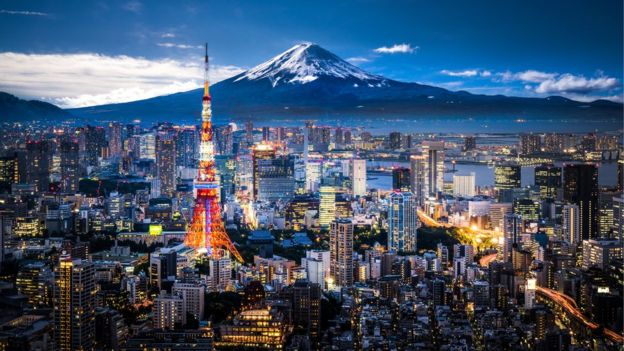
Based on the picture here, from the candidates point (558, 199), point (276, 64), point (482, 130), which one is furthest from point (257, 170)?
point (558, 199)

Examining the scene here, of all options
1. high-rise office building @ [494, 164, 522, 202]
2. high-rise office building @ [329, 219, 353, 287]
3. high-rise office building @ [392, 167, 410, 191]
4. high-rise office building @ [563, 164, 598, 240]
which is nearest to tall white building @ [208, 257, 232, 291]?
high-rise office building @ [329, 219, 353, 287]

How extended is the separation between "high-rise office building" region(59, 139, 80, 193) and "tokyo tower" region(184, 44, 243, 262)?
11.5 ft

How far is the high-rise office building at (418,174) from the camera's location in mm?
14883

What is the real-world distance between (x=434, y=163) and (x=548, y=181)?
3478mm

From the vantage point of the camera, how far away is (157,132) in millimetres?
16531

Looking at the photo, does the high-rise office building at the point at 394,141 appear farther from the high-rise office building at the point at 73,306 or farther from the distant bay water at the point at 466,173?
the high-rise office building at the point at 73,306

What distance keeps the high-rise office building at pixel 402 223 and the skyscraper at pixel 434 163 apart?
374cm

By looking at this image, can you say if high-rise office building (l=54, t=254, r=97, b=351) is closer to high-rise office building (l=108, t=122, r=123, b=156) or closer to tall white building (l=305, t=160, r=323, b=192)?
tall white building (l=305, t=160, r=323, b=192)

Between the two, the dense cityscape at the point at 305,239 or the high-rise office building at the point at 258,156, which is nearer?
the dense cityscape at the point at 305,239

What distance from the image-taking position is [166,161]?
16.1m

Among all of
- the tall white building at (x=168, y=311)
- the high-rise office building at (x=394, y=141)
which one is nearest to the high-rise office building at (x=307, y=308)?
the tall white building at (x=168, y=311)

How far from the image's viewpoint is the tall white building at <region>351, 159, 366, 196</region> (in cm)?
1525

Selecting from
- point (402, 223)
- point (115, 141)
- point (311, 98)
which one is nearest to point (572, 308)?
point (402, 223)

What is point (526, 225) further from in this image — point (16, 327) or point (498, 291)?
point (16, 327)
